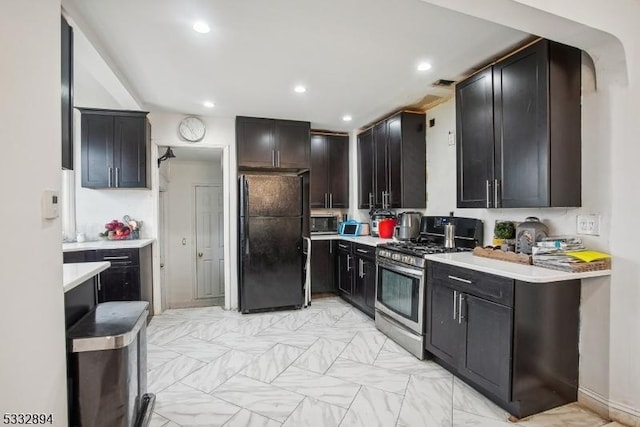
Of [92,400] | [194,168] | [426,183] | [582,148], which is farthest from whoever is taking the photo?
[194,168]

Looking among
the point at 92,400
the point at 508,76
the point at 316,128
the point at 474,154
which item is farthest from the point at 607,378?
the point at 316,128

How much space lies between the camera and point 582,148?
2.19 m

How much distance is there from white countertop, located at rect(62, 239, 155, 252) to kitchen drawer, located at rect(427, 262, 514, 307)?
3.06 m

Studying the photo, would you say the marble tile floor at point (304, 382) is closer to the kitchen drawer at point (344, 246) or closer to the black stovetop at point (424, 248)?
the black stovetop at point (424, 248)

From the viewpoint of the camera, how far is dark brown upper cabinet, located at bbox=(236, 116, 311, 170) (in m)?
4.28

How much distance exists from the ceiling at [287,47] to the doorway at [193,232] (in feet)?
6.30

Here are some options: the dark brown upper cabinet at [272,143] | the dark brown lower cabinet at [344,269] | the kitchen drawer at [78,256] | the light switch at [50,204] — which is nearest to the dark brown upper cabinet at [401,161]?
the dark brown lower cabinet at [344,269]

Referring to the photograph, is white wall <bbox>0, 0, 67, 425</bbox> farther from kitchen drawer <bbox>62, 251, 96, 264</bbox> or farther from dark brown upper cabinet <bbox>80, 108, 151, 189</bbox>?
dark brown upper cabinet <bbox>80, 108, 151, 189</bbox>

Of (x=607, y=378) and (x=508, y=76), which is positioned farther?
(x=508, y=76)

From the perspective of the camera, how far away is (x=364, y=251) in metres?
3.95

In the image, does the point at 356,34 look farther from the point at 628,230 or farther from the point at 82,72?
the point at 82,72

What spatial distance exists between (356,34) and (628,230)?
2154 mm

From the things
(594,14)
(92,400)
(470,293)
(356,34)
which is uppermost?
(356,34)

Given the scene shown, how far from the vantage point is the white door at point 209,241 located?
215 inches
